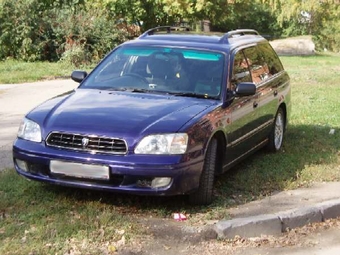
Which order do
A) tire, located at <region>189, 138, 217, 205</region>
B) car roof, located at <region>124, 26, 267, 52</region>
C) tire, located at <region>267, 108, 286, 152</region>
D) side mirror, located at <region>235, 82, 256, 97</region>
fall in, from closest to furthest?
1. tire, located at <region>189, 138, 217, 205</region>
2. side mirror, located at <region>235, 82, 256, 97</region>
3. car roof, located at <region>124, 26, 267, 52</region>
4. tire, located at <region>267, 108, 286, 152</region>

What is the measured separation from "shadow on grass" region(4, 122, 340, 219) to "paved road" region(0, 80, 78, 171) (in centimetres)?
165

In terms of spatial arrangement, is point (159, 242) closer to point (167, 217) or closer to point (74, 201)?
point (167, 217)

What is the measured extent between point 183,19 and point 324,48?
25780 mm

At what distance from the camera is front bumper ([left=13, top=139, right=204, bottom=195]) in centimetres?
567

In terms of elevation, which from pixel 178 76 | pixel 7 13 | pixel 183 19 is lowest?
pixel 183 19

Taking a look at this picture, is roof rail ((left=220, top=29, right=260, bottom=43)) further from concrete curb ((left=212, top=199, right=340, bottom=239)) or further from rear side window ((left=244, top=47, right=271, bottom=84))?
concrete curb ((left=212, top=199, right=340, bottom=239))

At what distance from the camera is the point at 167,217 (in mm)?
5992

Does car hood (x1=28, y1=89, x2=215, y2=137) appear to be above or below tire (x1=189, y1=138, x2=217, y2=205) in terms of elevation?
above

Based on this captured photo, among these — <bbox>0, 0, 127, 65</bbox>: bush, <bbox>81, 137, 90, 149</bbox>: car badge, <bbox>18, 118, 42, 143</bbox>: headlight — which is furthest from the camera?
<bbox>0, 0, 127, 65</bbox>: bush

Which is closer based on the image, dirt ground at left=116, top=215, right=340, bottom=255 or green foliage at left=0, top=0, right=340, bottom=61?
dirt ground at left=116, top=215, right=340, bottom=255

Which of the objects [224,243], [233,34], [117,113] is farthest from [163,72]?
[224,243]

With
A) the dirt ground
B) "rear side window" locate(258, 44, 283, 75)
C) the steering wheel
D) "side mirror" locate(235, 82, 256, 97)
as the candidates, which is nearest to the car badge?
the dirt ground

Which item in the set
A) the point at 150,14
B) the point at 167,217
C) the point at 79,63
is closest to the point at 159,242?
the point at 167,217

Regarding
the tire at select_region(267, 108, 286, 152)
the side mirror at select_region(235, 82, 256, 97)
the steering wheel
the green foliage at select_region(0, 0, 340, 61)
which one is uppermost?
the steering wheel
